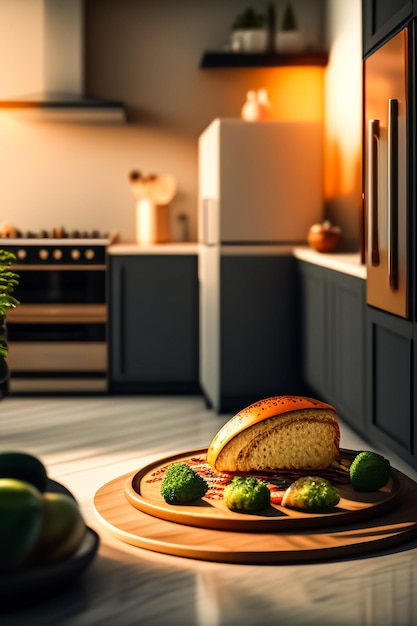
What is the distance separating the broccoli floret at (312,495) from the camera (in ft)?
8.93

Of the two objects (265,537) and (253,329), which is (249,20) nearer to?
(253,329)

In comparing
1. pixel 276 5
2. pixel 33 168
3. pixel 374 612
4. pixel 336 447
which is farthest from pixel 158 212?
pixel 374 612

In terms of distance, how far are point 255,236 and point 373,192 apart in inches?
60.7

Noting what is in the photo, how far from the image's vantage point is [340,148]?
5402mm

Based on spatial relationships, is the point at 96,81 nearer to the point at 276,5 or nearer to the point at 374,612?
the point at 276,5

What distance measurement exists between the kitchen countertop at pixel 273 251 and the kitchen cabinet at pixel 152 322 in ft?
0.12

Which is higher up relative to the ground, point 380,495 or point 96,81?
point 96,81

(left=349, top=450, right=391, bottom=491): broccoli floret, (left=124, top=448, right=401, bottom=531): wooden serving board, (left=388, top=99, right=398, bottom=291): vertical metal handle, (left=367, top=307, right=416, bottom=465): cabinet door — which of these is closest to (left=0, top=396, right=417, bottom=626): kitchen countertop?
(left=124, top=448, right=401, bottom=531): wooden serving board

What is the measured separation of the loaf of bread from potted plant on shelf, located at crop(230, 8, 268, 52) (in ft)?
10.5

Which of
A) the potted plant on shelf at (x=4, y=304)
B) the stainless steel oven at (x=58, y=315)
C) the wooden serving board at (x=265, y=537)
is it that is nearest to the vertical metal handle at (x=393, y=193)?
the wooden serving board at (x=265, y=537)

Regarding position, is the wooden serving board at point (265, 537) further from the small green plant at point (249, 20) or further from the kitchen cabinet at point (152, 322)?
the small green plant at point (249, 20)

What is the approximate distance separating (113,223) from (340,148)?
1573 millimetres

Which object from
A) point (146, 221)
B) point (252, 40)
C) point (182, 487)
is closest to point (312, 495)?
point (182, 487)

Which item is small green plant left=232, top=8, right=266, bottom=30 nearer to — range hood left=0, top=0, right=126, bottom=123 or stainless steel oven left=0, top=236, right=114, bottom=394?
range hood left=0, top=0, right=126, bottom=123
